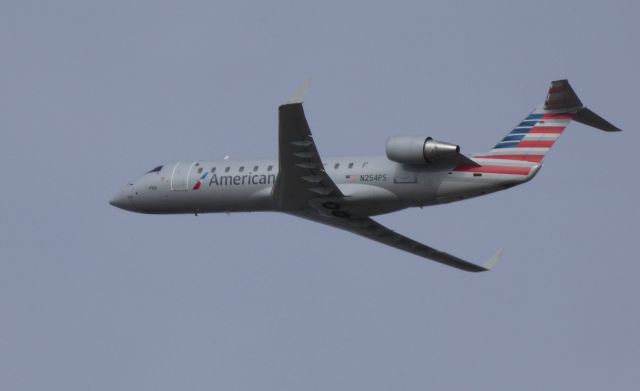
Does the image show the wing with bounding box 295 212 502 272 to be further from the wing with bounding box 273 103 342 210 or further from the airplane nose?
the airplane nose

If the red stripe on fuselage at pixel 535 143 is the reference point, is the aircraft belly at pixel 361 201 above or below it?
below

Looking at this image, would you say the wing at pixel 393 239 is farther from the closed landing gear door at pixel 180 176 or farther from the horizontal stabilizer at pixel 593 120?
the horizontal stabilizer at pixel 593 120

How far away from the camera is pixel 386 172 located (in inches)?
1993

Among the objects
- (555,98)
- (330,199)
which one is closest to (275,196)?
(330,199)

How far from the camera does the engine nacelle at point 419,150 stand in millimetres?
49219

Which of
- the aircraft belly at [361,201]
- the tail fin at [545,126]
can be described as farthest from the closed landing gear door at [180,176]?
the tail fin at [545,126]

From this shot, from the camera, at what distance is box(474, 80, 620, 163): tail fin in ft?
162

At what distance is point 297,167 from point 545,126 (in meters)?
8.51

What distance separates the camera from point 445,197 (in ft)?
164

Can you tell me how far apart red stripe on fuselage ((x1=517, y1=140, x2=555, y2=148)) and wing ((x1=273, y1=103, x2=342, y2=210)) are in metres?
6.47

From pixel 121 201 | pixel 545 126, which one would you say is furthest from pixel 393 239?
pixel 121 201

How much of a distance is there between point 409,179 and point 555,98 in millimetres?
5607

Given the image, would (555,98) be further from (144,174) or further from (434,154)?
(144,174)

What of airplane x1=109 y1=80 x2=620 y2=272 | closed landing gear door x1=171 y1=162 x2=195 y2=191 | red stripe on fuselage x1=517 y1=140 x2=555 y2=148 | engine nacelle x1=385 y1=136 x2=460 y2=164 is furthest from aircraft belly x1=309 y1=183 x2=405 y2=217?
closed landing gear door x1=171 y1=162 x2=195 y2=191
